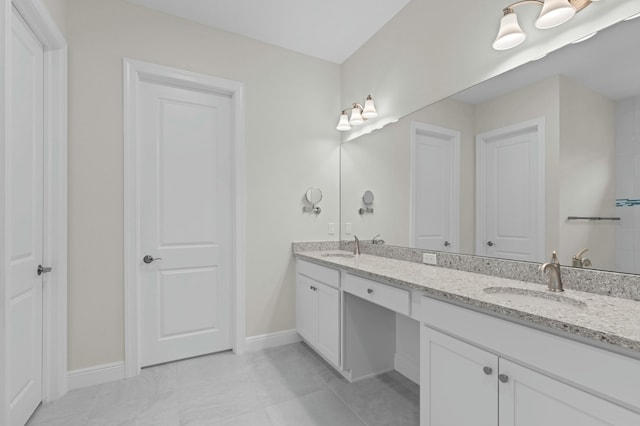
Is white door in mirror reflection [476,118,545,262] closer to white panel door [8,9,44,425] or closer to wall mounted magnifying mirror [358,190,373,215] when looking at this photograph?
wall mounted magnifying mirror [358,190,373,215]

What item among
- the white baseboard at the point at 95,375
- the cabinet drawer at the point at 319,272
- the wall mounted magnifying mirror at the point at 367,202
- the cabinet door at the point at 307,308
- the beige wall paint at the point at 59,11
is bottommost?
the white baseboard at the point at 95,375

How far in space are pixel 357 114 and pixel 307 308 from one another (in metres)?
1.79

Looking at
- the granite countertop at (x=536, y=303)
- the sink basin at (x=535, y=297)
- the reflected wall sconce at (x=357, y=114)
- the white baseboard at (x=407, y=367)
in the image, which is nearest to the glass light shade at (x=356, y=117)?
the reflected wall sconce at (x=357, y=114)

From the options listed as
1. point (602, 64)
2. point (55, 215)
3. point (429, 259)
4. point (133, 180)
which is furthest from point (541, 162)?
point (55, 215)

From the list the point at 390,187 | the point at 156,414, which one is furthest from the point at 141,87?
the point at 156,414

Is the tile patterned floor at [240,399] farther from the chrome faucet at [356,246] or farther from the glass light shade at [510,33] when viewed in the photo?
the glass light shade at [510,33]

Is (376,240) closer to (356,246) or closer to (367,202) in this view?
(356,246)

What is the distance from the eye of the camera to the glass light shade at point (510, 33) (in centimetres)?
147

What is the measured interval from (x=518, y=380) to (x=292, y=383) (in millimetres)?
1548

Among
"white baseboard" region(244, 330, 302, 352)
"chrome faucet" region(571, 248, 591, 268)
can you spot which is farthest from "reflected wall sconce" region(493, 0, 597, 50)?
"white baseboard" region(244, 330, 302, 352)

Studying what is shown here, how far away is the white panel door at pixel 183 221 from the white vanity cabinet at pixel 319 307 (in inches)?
25.7

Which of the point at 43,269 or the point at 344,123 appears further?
the point at 344,123

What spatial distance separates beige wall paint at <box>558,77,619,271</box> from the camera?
1299mm

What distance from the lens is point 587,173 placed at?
1.36 m
